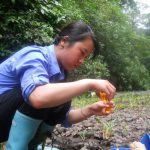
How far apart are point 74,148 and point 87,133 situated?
0.38 metres

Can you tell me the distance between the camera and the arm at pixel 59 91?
1.96m

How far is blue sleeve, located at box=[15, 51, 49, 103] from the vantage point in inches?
78.8

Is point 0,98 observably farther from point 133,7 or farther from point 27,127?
point 133,7

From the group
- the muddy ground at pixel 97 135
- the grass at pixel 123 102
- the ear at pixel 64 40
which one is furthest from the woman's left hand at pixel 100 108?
the grass at pixel 123 102

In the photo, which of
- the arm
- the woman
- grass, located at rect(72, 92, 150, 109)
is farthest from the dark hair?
grass, located at rect(72, 92, 150, 109)

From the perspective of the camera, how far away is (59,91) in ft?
6.50

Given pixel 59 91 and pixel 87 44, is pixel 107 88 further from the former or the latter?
pixel 87 44

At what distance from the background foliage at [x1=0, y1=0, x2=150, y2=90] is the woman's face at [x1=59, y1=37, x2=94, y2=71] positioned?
69.5 inches

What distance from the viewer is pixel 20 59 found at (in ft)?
7.22

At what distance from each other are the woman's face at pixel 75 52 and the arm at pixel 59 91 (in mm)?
309

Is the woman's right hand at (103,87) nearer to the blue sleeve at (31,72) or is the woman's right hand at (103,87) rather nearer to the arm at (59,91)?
the arm at (59,91)

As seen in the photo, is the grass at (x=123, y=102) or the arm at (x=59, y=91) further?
the grass at (x=123, y=102)

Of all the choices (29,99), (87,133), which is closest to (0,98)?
(29,99)

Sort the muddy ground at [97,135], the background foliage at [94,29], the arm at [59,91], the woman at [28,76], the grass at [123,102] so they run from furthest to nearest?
the grass at [123,102] → the background foliage at [94,29] → the muddy ground at [97,135] → the woman at [28,76] → the arm at [59,91]
